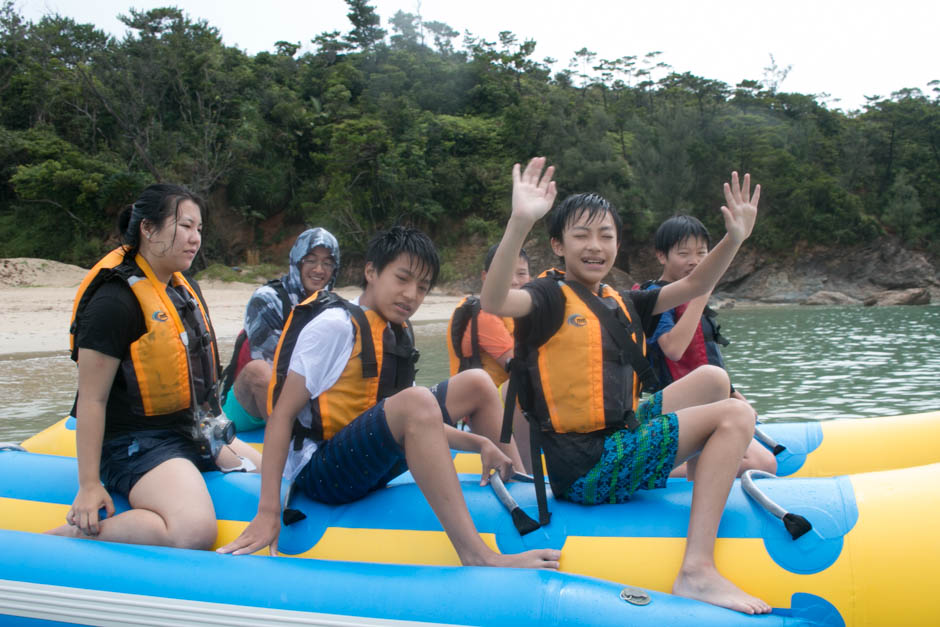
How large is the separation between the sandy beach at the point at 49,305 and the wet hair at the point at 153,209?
372 inches

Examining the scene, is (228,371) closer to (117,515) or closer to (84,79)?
(117,515)

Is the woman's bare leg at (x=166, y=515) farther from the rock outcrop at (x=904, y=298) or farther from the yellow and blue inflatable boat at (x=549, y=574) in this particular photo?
the rock outcrop at (x=904, y=298)

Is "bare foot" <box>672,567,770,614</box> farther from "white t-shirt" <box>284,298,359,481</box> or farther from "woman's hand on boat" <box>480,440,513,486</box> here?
"white t-shirt" <box>284,298,359,481</box>

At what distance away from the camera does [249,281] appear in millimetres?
20250

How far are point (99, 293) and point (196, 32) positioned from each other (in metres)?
29.8

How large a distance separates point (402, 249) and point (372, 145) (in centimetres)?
2314

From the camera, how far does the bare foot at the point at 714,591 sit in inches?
65.9

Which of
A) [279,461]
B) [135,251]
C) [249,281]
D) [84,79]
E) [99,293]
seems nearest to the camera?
[279,461]


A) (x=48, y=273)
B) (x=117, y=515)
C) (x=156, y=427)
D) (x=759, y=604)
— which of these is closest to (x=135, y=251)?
(x=156, y=427)

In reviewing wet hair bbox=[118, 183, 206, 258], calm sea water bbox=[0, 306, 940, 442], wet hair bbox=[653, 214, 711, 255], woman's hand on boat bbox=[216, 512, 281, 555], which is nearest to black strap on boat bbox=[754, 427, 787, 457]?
wet hair bbox=[653, 214, 711, 255]

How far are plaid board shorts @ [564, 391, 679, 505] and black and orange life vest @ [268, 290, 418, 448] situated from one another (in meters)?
0.73

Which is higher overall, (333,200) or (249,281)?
(333,200)

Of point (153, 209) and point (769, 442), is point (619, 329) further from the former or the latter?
point (153, 209)

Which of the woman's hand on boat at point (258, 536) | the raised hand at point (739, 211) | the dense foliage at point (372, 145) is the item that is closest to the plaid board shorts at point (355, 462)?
the woman's hand on boat at point (258, 536)
